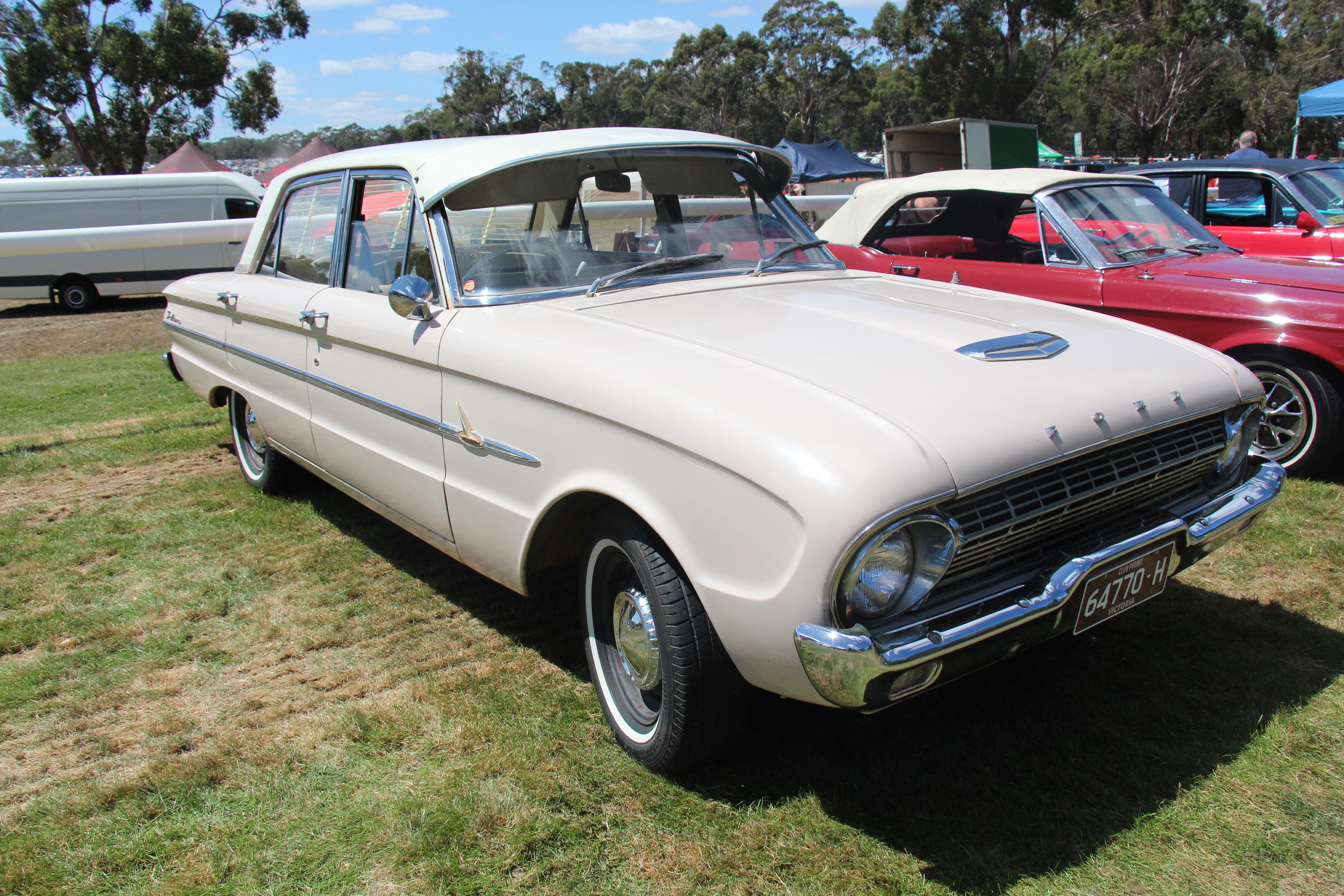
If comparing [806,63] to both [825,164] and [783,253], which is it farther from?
[783,253]

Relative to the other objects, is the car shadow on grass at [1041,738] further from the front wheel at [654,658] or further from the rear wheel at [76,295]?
the rear wheel at [76,295]

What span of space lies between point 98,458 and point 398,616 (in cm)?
338

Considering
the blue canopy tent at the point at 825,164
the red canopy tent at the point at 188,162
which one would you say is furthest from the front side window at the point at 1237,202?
the red canopy tent at the point at 188,162

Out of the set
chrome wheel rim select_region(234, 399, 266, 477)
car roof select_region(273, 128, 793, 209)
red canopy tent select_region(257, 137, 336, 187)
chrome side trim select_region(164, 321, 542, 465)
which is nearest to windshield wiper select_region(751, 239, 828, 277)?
car roof select_region(273, 128, 793, 209)

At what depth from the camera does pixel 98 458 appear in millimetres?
5809

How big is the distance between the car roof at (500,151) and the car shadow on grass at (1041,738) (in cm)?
142

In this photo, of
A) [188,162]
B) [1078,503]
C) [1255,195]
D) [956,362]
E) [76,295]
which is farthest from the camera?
[188,162]

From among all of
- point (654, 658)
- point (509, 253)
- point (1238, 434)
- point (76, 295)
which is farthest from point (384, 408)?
point (76, 295)

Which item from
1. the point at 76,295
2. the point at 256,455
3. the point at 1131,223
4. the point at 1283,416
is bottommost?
the point at 1283,416

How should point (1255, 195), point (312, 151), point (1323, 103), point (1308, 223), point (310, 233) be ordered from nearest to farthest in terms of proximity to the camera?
point (310, 233)
point (1308, 223)
point (1255, 195)
point (1323, 103)
point (312, 151)

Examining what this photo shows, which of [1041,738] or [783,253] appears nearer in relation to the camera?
[1041,738]

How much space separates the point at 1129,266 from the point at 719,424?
3997 millimetres

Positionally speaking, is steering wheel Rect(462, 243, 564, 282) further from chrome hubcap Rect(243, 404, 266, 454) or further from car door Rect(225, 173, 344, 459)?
chrome hubcap Rect(243, 404, 266, 454)

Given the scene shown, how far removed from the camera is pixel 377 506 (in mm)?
3535
